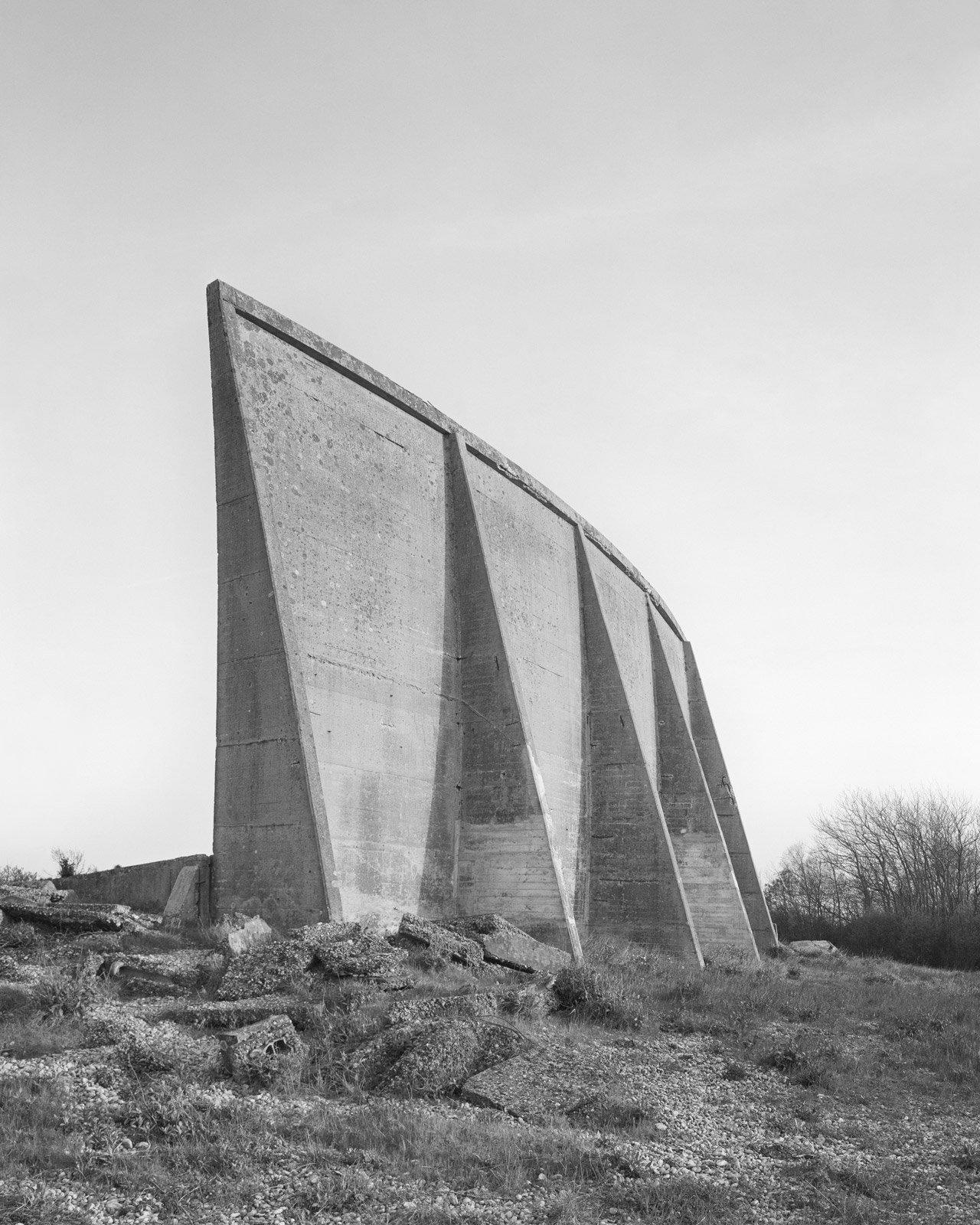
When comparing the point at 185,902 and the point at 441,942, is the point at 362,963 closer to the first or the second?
the point at 441,942

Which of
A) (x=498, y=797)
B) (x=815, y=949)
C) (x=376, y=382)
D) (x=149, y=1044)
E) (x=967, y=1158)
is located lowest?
(x=815, y=949)

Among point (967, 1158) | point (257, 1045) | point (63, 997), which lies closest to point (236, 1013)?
point (257, 1045)

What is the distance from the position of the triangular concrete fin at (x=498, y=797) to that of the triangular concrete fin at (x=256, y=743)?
310 cm

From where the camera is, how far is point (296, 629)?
34.6 feet

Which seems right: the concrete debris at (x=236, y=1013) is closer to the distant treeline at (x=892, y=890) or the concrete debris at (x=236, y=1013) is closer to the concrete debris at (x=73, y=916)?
the concrete debris at (x=73, y=916)

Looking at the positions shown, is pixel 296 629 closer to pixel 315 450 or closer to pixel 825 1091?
pixel 315 450

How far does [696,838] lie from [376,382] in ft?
36.5

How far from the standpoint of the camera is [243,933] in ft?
28.7

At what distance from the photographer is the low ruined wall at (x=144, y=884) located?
34.3 feet

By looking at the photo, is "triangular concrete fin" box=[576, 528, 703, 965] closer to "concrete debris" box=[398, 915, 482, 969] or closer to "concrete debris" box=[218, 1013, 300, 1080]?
"concrete debris" box=[398, 915, 482, 969]

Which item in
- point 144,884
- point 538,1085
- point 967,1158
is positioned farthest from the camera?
point 144,884

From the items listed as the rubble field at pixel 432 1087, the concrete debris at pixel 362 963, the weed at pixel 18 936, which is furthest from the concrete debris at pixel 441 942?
the weed at pixel 18 936

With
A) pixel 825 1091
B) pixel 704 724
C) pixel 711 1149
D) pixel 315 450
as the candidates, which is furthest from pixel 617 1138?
pixel 704 724

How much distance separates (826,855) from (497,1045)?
122ft
